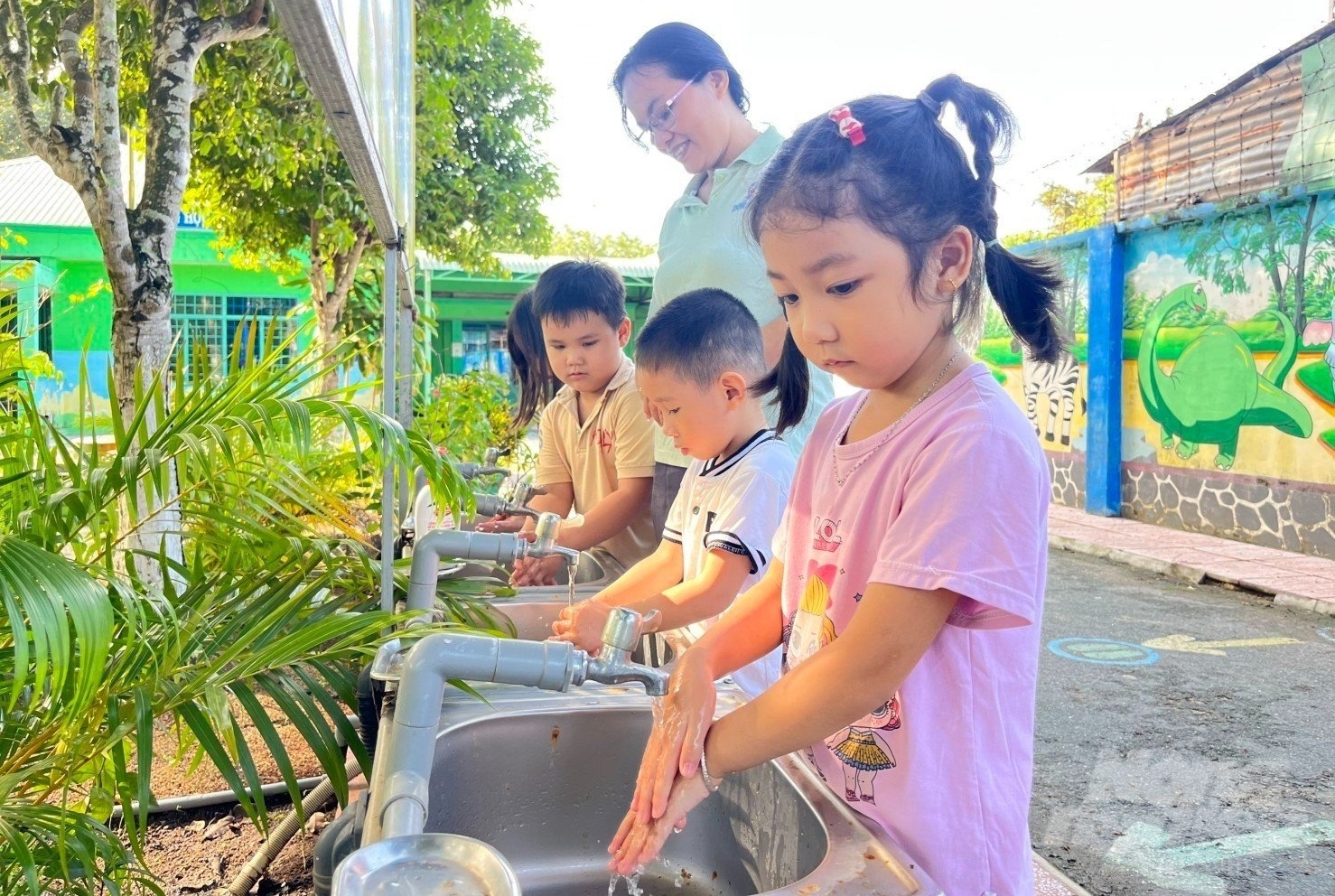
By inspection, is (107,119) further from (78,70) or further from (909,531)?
(909,531)

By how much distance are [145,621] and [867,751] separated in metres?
1.02

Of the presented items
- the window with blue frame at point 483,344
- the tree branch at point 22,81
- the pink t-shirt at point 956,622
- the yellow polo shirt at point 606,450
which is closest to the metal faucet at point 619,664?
the pink t-shirt at point 956,622

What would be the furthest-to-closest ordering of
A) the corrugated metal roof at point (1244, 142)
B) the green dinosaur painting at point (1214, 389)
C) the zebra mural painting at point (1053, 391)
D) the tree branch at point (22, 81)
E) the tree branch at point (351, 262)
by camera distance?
the zebra mural painting at point (1053, 391) < the tree branch at point (351, 262) < the green dinosaur painting at point (1214, 389) < the corrugated metal roof at point (1244, 142) < the tree branch at point (22, 81)

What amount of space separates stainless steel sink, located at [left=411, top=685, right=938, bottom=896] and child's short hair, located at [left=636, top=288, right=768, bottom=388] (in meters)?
0.62

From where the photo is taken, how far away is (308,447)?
1.51 meters

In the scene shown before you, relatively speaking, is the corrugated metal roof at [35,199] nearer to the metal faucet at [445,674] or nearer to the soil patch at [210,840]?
the soil patch at [210,840]

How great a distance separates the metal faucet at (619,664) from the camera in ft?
2.96

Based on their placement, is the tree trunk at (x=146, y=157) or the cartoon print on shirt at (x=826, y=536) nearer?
the cartoon print on shirt at (x=826, y=536)

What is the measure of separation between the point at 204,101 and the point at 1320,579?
7.13 metres

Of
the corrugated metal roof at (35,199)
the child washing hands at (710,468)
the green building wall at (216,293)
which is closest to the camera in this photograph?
the child washing hands at (710,468)

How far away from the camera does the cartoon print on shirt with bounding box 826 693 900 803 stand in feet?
3.32

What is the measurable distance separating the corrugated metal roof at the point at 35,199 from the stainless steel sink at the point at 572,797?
14.6 meters

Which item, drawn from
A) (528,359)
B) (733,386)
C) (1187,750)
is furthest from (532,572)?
(1187,750)

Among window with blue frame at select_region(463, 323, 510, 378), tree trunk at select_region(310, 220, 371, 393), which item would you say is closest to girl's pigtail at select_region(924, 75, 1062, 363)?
tree trunk at select_region(310, 220, 371, 393)
